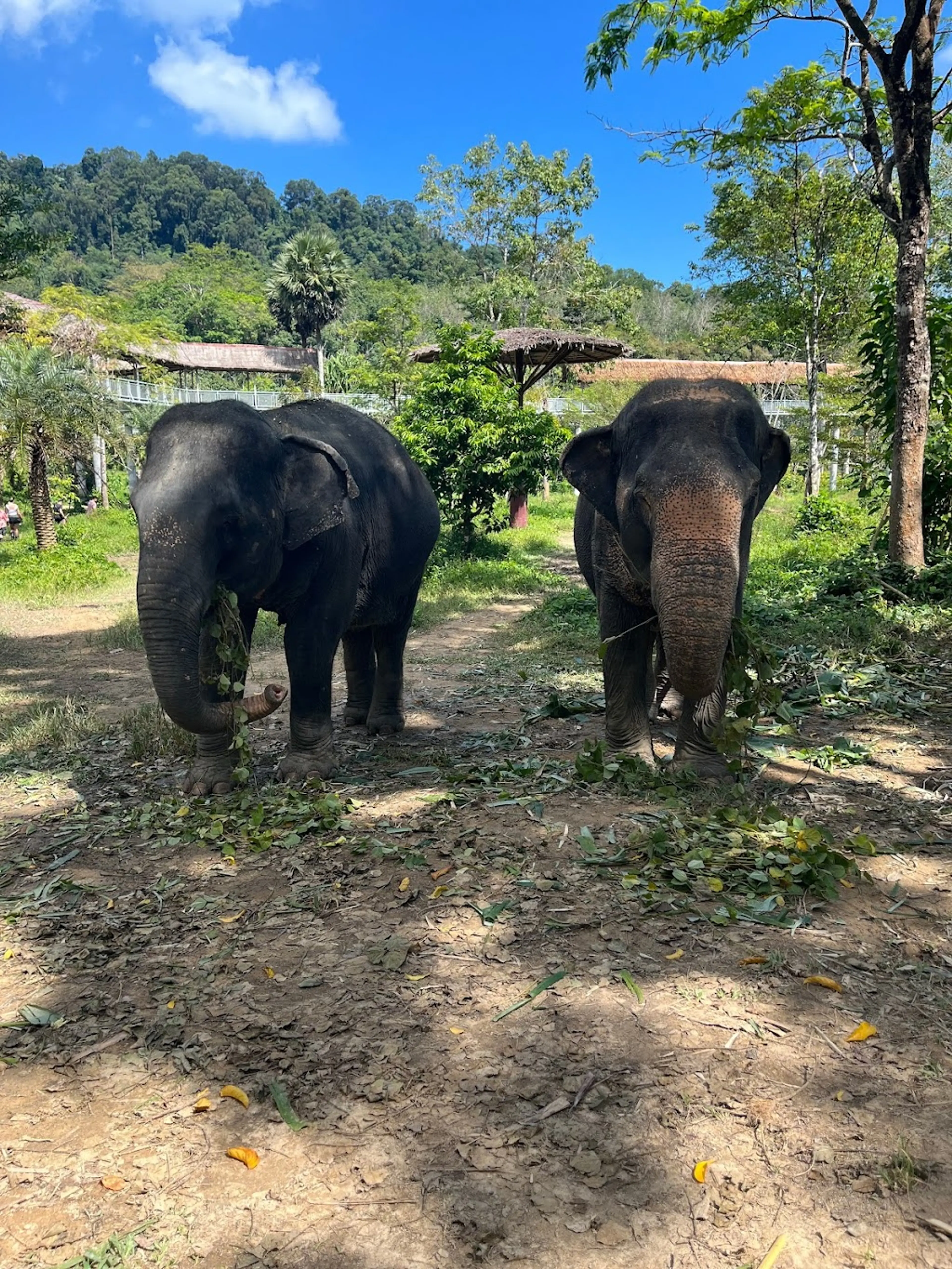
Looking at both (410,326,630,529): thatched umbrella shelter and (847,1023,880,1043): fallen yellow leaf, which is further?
(410,326,630,529): thatched umbrella shelter

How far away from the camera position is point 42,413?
18922 mm

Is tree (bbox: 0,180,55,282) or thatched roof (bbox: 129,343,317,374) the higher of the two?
thatched roof (bbox: 129,343,317,374)

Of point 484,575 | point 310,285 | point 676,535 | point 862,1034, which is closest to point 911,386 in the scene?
point 676,535

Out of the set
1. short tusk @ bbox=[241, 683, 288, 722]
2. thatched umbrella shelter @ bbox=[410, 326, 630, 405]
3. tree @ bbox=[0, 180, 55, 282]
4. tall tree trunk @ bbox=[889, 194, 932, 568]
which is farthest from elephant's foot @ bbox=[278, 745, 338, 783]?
→ thatched umbrella shelter @ bbox=[410, 326, 630, 405]

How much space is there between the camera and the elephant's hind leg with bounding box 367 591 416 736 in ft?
24.4

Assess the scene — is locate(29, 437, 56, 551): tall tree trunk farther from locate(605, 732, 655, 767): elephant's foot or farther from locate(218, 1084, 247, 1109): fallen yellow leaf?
locate(218, 1084, 247, 1109): fallen yellow leaf

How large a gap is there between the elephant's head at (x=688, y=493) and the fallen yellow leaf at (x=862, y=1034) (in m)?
1.71

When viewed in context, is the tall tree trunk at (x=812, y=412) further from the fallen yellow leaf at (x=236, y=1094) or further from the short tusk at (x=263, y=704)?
the fallen yellow leaf at (x=236, y=1094)

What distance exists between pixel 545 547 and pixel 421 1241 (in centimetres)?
1865

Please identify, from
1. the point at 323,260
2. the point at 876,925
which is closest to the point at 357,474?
the point at 876,925

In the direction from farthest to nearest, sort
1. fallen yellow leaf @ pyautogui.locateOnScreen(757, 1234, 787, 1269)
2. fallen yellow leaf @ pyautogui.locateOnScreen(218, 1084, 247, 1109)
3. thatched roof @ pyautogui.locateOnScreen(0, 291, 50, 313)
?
1. thatched roof @ pyautogui.locateOnScreen(0, 291, 50, 313)
2. fallen yellow leaf @ pyautogui.locateOnScreen(218, 1084, 247, 1109)
3. fallen yellow leaf @ pyautogui.locateOnScreen(757, 1234, 787, 1269)

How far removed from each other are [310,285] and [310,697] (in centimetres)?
5476

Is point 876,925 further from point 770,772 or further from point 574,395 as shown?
point 574,395

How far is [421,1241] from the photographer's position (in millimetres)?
2320
